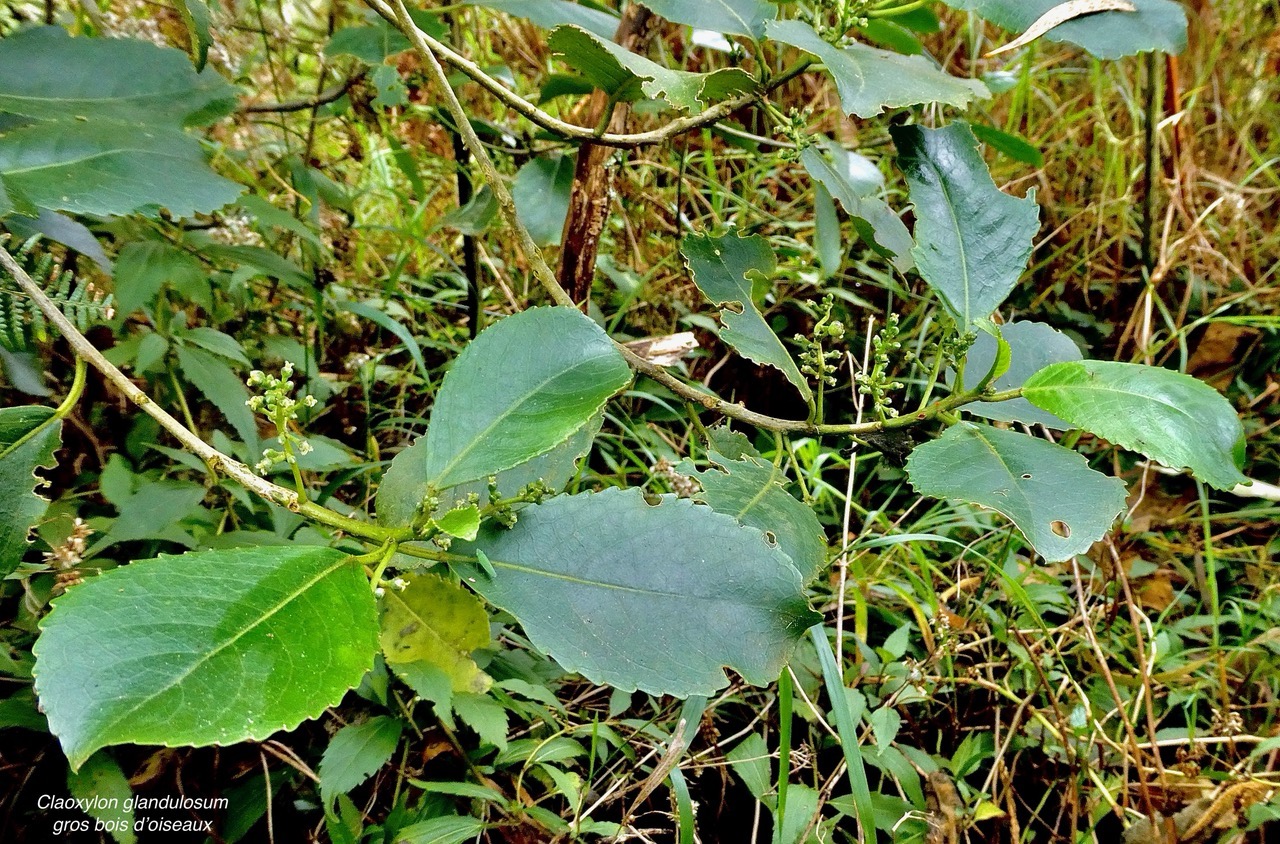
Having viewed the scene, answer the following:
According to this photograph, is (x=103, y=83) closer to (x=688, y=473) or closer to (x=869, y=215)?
(x=688, y=473)

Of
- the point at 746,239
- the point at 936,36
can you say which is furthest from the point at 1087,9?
the point at 936,36

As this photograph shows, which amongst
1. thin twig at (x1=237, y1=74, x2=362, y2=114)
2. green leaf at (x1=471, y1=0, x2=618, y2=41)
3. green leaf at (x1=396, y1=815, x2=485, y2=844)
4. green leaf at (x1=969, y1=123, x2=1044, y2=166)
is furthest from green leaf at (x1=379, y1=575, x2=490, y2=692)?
green leaf at (x1=969, y1=123, x2=1044, y2=166)

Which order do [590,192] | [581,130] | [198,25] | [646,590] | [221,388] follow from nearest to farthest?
1. [646,590]
2. [198,25]
3. [581,130]
4. [221,388]
5. [590,192]

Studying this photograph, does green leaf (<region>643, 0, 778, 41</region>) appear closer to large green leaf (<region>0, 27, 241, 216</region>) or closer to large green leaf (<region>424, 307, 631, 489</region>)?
large green leaf (<region>424, 307, 631, 489</region>)

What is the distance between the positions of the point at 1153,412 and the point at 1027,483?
11cm

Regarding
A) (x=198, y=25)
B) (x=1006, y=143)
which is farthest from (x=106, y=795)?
(x=1006, y=143)

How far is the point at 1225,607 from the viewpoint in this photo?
1.52 meters

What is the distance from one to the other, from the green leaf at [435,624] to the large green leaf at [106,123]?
18.7 inches

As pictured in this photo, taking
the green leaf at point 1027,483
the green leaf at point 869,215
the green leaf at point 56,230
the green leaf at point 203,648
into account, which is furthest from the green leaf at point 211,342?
the green leaf at point 1027,483

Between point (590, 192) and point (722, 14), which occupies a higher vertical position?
point (722, 14)

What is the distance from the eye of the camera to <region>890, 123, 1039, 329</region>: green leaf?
75cm

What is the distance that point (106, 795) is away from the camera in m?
0.75

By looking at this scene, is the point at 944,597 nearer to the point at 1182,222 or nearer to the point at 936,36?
the point at 1182,222

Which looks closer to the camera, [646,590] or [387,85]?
[646,590]
